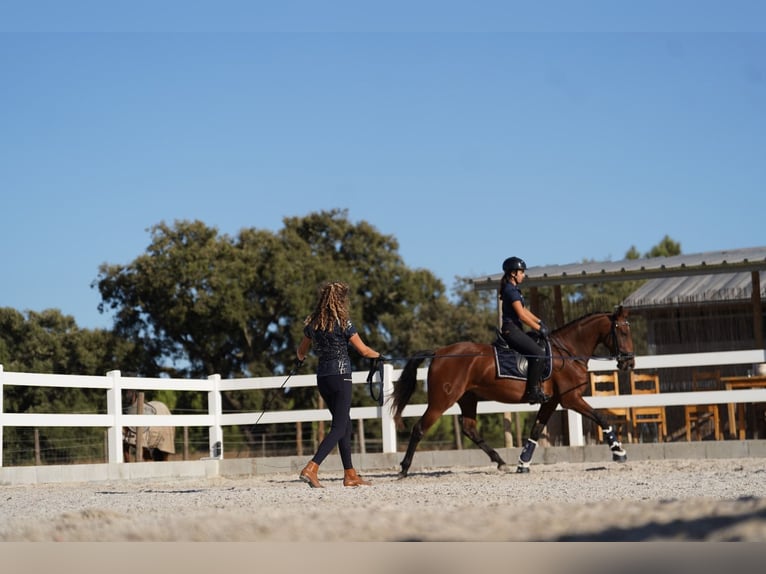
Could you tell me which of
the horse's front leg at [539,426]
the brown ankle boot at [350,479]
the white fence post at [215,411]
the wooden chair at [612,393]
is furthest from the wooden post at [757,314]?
the brown ankle boot at [350,479]

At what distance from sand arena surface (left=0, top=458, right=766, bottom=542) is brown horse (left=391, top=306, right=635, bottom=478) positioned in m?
1.02

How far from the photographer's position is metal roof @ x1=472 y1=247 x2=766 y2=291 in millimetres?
16781

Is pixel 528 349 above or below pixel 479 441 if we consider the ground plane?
above

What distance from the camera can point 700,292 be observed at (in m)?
23.0

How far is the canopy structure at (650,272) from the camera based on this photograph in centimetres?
1683

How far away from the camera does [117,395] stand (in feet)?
47.6

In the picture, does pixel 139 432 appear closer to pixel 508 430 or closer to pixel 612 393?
pixel 508 430

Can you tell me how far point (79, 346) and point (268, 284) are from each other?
21.8 feet

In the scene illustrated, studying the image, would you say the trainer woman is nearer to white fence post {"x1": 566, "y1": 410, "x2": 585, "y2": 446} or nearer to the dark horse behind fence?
white fence post {"x1": 566, "y1": 410, "x2": 585, "y2": 446}

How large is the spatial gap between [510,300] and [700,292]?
12561 millimetres

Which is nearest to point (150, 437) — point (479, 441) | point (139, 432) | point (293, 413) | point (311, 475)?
Result: point (139, 432)

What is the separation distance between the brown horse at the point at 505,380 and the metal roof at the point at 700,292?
8.88 metres

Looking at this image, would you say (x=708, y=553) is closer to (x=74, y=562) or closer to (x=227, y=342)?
(x=74, y=562)

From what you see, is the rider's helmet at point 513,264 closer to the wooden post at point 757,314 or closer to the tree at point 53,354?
the wooden post at point 757,314
